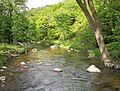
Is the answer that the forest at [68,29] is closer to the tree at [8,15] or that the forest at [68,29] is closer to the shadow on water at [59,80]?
the tree at [8,15]

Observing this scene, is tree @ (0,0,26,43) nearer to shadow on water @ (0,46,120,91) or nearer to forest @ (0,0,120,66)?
forest @ (0,0,120,66)

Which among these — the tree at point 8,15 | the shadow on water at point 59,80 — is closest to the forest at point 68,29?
the tree at point 8,15

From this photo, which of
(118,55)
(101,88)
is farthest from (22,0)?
(101,88)

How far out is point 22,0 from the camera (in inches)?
1813

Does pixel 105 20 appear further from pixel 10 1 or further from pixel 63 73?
pixel 10 1

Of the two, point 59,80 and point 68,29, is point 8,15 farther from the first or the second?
point 59,80

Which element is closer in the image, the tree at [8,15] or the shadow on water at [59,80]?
the shadow on water at [59,80]

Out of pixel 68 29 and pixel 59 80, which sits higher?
pixel 68 29

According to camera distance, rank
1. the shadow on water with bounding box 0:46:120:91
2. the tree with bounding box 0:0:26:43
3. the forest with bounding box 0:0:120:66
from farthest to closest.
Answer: the tree with bounding box 0:0:26:43 < the forest with bounding box 0:0:120:66 < the shadow on water with bounding box 0:46:120:91

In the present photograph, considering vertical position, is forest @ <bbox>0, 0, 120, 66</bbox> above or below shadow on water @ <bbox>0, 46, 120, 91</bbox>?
above

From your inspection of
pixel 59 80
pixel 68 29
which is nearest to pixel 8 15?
pixel 68 29

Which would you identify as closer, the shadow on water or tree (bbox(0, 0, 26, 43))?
the shadow on water

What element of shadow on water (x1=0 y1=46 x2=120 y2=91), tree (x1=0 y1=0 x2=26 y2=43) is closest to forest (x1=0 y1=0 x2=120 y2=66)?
tree (x1=0 y1=0 x2=26 y2=43)

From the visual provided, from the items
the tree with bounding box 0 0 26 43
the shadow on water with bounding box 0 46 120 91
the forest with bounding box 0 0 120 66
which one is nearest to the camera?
the shadow on water with bounding box 0 46 120 91
